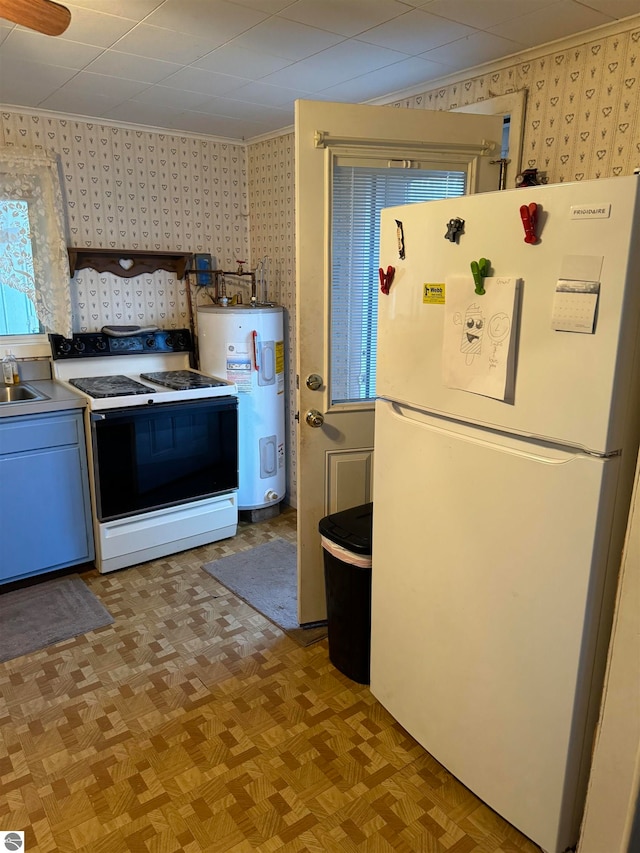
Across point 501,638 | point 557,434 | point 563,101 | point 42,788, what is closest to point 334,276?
point 563,101

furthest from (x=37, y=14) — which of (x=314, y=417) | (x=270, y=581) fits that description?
(x=270, y=581)

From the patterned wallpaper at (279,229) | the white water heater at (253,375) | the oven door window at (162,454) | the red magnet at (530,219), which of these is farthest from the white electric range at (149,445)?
the red magnet at (530,219)

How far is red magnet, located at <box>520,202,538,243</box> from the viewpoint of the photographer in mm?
1282

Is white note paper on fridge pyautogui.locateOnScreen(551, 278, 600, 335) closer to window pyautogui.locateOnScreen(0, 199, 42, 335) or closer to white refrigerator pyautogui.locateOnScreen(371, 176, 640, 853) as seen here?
white refrigerator pyautogui.locateOnScreen(371, 176, 640, 853)

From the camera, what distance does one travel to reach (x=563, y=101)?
2109mm

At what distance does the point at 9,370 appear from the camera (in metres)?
3.07

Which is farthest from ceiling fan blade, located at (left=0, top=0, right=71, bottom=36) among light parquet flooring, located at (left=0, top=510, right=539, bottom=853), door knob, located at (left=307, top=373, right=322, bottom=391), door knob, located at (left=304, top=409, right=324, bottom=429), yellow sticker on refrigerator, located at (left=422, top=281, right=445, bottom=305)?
light parquet flooring, located at (left=0, top=510, right=539, bottom=853)

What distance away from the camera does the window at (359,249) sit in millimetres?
2188

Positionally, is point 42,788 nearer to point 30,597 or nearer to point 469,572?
point 30,597

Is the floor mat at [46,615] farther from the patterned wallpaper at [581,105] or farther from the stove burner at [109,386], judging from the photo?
the patterned wallpaper at [581,105]

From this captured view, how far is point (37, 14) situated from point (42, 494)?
1.95 m

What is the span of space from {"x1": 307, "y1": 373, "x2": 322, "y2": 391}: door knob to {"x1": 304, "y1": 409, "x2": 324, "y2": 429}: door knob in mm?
90

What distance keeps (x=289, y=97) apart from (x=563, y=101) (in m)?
1.28

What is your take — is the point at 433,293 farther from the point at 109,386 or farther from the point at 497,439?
the point at 109,386
